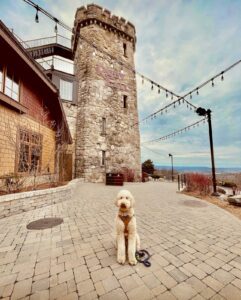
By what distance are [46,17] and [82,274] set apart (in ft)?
16.2

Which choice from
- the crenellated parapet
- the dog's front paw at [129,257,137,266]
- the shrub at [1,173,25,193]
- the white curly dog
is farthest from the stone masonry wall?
the crenellated parapet

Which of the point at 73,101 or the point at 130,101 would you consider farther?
the point at 130,101

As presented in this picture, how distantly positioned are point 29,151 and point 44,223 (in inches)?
190

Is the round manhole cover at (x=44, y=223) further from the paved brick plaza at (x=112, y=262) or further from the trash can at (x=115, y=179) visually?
the trash can at (x=115, y=179)

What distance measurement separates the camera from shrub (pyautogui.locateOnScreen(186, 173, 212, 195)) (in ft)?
30.4

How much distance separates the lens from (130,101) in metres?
18.1

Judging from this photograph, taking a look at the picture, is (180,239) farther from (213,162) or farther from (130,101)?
(130,101)

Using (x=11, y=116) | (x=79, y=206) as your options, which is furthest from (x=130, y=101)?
(x=79, y=206)

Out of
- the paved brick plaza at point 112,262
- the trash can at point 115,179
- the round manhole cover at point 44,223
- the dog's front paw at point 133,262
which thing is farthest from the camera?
the trash can at point 115,179

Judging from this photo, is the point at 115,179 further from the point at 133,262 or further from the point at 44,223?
the point at 133,262

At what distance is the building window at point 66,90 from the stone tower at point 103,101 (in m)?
0.85

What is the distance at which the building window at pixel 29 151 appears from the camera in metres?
7.45

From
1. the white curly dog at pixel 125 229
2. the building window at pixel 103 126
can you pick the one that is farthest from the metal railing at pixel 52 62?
the white curly dog at pixel 125 229

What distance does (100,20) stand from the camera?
1659 centimetres
